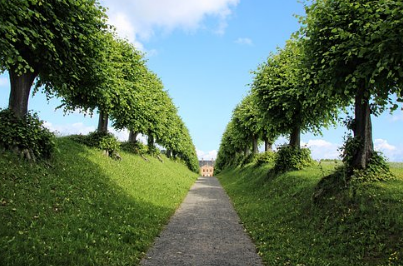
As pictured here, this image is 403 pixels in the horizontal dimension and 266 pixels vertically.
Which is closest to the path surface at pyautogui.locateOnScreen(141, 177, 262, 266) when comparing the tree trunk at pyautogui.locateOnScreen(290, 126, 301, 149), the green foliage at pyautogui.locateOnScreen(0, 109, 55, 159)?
the green foliage at pyautogui.locateOnScreen(0, 109, 55, 159)

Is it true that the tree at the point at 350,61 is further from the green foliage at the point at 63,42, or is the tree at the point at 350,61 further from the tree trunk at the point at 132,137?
the tree trunk at the point at 132,137

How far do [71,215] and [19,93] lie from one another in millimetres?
7864

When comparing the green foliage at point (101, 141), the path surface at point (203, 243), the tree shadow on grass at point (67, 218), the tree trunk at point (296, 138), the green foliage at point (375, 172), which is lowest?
the path surface at point (203, 243)

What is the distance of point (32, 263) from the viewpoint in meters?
7.37

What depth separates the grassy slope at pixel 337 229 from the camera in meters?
9.09

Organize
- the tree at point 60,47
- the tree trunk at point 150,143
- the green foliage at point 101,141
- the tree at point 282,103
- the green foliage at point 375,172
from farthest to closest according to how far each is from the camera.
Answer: the tree trunk at point 150,143
the green foliage at point 101,141
the tree at point 282,103
the green foliage at point 375,172
the tree at point 60,47

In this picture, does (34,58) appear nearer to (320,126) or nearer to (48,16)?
(48,16)

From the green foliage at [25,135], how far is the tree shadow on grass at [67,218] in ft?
2.87

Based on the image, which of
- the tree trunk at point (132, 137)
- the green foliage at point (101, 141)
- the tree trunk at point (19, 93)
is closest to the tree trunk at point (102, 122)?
the green foliage at point (101, 141)

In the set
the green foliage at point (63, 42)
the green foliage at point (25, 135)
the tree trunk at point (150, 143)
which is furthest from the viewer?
the tree trunk at point (150, 143)

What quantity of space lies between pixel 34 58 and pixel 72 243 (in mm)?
9512

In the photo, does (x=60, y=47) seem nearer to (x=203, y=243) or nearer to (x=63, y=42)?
(x=63, y=42)

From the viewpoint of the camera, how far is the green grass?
325 inches

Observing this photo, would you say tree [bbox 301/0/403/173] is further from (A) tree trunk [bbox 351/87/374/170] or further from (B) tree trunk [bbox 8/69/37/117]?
(B) tree trunk [bbox 8/69/37/117]
